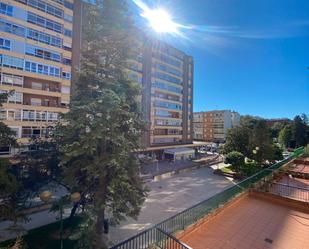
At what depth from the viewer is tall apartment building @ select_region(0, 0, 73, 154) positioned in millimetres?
21609

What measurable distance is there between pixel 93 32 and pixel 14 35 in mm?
19472

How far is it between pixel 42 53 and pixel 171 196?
22588 millimetres

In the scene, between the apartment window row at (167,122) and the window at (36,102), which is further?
the apartment window row at (167,122)

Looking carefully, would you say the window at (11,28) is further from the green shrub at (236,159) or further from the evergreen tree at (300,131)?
the evergreen tree at (300,131)

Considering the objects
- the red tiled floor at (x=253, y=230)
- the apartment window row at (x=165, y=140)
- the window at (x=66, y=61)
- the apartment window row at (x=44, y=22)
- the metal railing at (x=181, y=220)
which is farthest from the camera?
the apartment window row at (x=165, y=140)

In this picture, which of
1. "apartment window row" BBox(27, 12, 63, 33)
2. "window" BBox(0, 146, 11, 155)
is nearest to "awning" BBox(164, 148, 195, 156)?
"window" BBox(0, 146, 11, 155)

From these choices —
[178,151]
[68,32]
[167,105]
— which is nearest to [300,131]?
[178,151]

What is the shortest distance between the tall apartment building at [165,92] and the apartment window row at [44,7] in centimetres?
1312

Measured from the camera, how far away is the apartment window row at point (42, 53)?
22959mm

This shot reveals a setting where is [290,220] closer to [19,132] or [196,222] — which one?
[196,222]

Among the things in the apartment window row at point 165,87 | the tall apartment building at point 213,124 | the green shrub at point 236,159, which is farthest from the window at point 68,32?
the tall apartment building at point 213,124

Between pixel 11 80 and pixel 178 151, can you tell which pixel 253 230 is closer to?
pixel 11 80

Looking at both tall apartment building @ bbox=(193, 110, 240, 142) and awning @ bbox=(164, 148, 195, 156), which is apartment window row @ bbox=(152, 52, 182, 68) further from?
tall apartment building @ bbox=(193, 110, 240, 142)

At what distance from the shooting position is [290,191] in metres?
10.8
